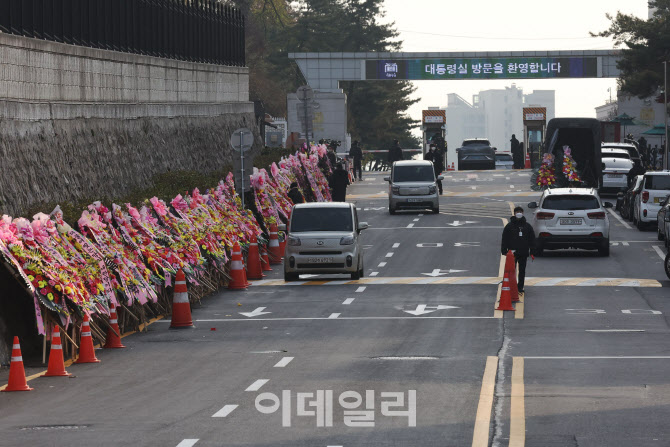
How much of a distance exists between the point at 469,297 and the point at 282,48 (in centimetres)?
10530

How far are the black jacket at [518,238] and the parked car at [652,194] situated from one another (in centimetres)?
1604

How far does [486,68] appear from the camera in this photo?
98.8 meters

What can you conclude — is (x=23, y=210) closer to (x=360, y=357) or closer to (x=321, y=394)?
(x=360, y=357)

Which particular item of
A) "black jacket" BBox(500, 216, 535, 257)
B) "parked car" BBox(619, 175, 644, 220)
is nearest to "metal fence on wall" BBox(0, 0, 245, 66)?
"black jacket" BBox(500, 216, 535, 257)

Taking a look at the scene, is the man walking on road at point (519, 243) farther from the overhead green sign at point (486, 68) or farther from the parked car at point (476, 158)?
the overhead green sign at point (486, 68)

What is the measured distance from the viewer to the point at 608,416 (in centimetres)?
1416

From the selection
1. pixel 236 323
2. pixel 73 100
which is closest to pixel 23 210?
pixel 236 323

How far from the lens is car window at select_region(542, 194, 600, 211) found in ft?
117

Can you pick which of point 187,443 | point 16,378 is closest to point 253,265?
point 16,378

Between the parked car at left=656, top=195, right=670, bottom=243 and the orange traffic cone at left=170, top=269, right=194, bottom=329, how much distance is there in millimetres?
16461

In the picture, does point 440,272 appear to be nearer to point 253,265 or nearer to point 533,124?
point 253,265

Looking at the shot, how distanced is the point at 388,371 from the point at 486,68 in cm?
8246

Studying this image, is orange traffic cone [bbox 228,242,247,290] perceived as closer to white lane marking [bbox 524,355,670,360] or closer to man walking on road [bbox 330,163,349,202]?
white lane marking [bbox 524,355,670,360]

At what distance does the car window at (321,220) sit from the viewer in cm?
3120
